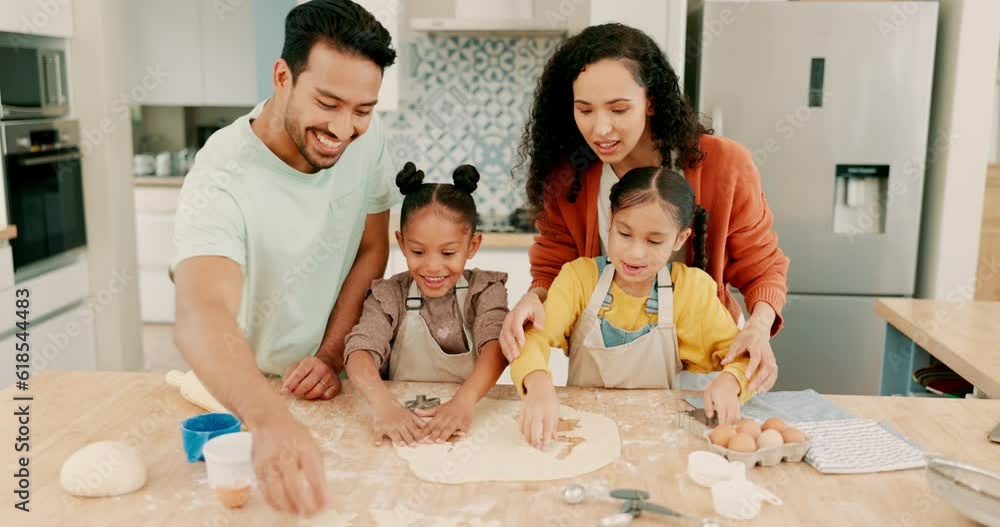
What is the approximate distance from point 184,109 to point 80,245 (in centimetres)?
162

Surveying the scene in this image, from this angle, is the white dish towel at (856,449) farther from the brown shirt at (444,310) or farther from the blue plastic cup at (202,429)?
the blue plastic cup at (202,429)

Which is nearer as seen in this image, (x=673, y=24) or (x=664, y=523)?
(x=664, y=523)

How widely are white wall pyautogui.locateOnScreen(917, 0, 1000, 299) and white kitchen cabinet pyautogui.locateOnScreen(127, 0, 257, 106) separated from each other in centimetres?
312

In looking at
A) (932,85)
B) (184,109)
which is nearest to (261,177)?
(932,85)

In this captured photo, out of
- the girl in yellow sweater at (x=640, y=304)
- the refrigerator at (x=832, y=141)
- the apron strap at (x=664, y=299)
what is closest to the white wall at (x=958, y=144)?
the refrigerator at (x=832, y=141)

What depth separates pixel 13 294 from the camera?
2.65 meters

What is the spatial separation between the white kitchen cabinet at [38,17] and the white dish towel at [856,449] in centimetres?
266

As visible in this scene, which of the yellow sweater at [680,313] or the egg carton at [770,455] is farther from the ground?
the yellow sweater at [680,313]

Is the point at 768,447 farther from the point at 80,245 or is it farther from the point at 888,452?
the point at 80,245

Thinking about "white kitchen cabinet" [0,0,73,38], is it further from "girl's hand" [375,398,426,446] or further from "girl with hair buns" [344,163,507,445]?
"girl's hand" [375,398,426,446]

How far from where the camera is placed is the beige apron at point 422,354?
157cm

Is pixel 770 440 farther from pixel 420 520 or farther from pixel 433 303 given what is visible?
pixel 433 303

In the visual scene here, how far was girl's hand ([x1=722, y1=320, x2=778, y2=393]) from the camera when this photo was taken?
132cm

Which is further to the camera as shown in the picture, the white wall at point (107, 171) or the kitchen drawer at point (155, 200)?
the kitchen drawer at point (155, 200)
